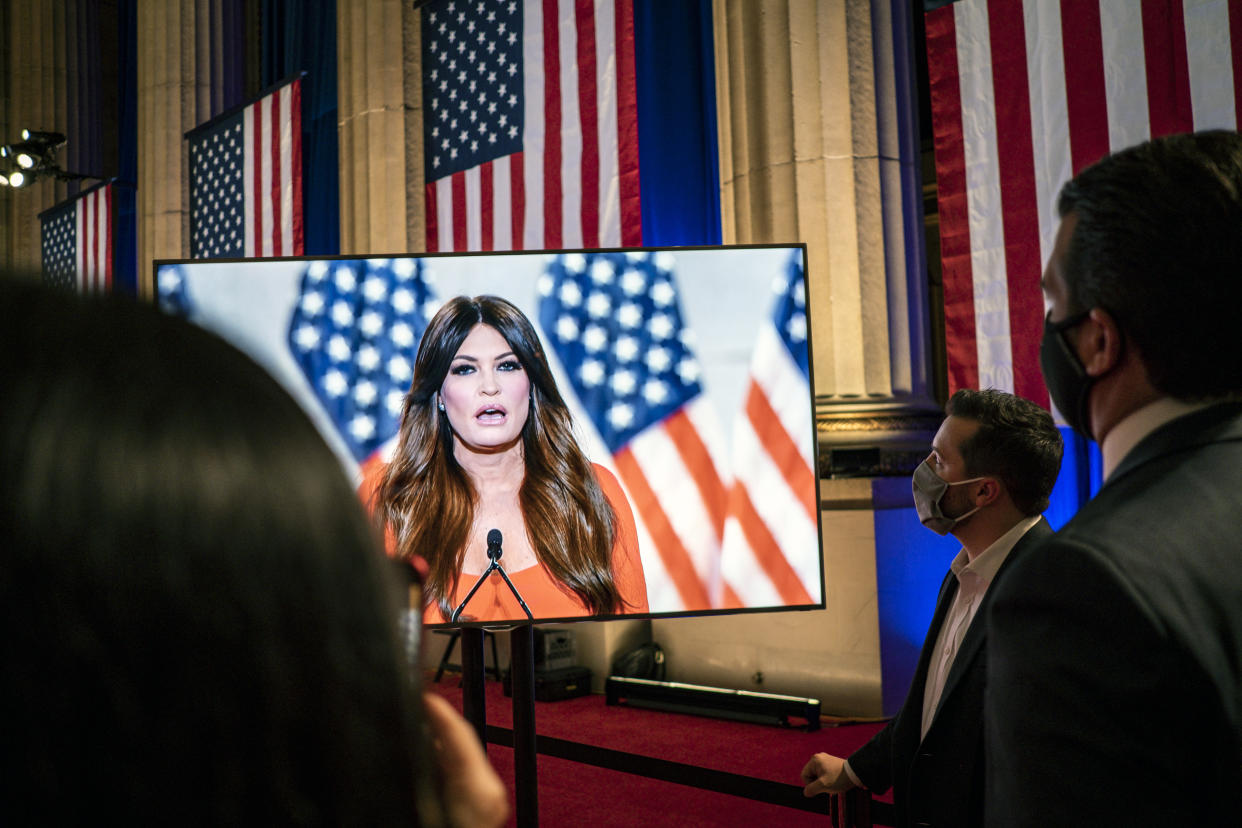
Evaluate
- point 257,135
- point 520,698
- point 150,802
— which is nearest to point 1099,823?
point 150,802

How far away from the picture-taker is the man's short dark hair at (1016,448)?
282cm

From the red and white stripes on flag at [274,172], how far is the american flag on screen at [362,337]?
4756 millimetres

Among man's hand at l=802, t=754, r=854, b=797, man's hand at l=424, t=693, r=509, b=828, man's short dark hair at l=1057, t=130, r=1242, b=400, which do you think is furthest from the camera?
man's hand at l=802, t=754, r=854, b=797

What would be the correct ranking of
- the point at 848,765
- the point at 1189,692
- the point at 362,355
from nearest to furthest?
1. the point at 1189,692
2. the point at 848,765
3. the point at 362,355

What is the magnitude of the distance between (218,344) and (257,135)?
347 inches

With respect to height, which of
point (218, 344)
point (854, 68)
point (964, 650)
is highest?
point (854, 68)

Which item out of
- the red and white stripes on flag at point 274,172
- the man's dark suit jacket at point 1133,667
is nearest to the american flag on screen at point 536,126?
the red and white stripes on flag at point 274,172

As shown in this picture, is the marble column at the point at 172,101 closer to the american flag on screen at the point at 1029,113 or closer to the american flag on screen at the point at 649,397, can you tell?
the american flag on screen at the point at 1029,113

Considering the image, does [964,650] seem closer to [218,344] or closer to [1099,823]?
[1099,823]

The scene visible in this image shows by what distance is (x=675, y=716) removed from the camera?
20.1 feet

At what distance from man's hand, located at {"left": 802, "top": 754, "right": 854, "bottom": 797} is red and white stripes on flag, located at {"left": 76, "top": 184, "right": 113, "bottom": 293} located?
9448 millimetres

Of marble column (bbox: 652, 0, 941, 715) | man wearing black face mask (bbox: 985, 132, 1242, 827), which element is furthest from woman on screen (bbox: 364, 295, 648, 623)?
marble column (bbox: 652, 0, 941, 715)

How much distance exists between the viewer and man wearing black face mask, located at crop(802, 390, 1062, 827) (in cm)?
231

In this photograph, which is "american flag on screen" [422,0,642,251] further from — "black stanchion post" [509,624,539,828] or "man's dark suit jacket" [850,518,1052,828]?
"man's dark suit jacket" [850,518,1052,828]
